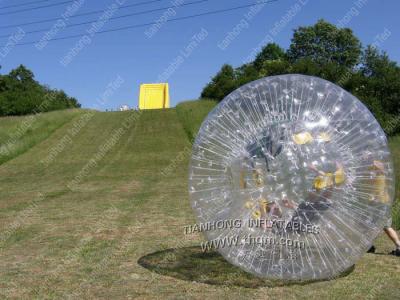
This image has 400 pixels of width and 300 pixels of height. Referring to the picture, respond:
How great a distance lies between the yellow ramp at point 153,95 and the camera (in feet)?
208

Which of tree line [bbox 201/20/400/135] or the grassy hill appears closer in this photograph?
the grassy hill

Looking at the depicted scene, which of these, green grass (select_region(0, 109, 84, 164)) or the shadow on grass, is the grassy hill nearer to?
the shadow on grass

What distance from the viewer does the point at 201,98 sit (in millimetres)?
46719

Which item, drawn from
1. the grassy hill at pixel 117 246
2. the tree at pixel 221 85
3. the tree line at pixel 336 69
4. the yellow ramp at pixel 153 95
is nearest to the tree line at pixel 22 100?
the yellow ramp at pixel 153 95

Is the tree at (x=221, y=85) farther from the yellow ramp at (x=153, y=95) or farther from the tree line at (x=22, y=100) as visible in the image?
the tree line at (x=22, y=100)

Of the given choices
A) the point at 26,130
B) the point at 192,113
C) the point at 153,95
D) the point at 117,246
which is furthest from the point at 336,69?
the point at 153,95

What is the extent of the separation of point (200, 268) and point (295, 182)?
205 cm

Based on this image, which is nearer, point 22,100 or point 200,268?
point 200,268

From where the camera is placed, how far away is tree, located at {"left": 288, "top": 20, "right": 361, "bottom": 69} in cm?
6681

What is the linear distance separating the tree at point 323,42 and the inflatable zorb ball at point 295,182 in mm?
62291

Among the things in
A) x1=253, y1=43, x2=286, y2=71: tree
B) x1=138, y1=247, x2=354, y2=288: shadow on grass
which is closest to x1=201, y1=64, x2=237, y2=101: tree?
x1=253, y1=43, x2=286, y2=71: tree

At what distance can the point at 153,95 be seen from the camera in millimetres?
65312

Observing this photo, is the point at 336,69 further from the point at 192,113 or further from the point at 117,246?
the point at 117,246

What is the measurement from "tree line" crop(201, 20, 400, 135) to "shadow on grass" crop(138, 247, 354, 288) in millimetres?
18300
